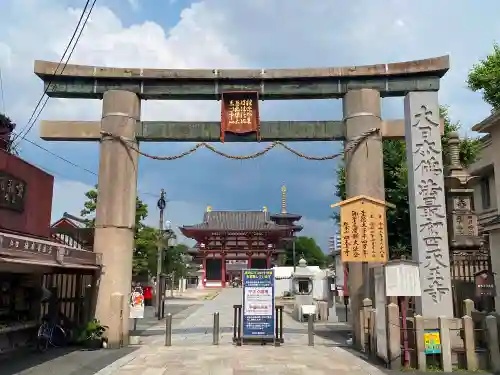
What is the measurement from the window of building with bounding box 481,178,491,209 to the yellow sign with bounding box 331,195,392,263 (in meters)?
20.2

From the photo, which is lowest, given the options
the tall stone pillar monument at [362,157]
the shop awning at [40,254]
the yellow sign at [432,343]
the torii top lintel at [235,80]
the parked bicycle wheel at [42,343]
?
the parked bicycle wheel at [42,343]

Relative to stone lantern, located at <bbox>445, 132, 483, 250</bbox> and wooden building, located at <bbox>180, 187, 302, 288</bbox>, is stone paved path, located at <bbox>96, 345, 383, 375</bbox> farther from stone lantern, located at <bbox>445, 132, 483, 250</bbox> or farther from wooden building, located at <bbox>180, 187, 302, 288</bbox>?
wooden building, located at <bbox>180, 187, 302, 288</bbox>

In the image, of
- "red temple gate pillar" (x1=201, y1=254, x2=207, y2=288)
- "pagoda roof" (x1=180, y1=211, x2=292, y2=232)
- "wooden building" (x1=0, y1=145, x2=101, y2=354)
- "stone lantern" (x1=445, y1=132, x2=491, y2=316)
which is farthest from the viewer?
"red temple gate pillar" (x1=201, y1=254, x2=207, y2=288)

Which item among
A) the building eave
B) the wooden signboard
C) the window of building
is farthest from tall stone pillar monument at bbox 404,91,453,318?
the window of building

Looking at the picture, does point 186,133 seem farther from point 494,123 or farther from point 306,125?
point 494,123

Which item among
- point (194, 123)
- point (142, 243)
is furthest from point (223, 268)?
point (194, 123)

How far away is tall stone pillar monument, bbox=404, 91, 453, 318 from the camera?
1178 cm

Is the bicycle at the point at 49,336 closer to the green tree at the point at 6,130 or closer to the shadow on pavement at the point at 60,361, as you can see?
the shadow on pavement at the point at 60,361

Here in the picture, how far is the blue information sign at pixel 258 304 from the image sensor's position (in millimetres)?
13766

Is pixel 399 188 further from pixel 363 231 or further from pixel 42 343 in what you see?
pixel 42 343

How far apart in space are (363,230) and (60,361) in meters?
8.14

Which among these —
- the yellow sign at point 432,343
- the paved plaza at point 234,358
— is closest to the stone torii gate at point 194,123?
the paved plaza at point 234,358

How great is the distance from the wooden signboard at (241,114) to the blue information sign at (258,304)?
4.19 m

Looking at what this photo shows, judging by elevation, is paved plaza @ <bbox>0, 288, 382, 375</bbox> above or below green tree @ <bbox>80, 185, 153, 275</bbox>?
below
